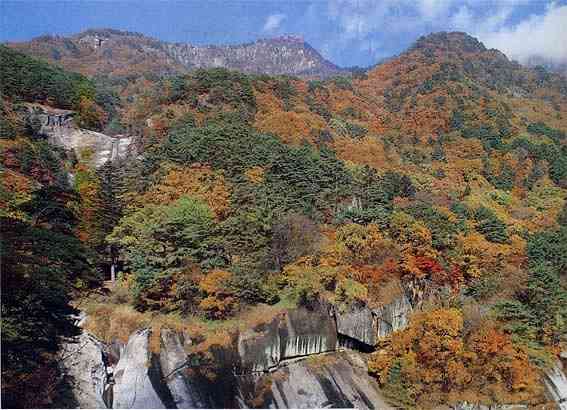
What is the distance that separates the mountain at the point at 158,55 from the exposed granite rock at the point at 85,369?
8083 centimetres

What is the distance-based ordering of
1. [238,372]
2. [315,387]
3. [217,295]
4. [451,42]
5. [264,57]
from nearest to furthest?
1. [238,372]
2. [315,387]
3. [217,295]
4. [451,42]
5. [264,57]

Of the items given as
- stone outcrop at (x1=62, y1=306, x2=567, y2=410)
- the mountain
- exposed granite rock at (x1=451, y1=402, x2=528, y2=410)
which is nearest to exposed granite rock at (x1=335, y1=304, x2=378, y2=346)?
stone outcrop at (x1=62, y1=306, x2=567, y2=410)

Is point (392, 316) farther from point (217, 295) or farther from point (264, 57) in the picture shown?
point (264, 57)

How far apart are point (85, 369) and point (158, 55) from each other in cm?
11673

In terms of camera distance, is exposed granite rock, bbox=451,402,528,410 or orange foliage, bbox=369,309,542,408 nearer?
orange foliage, bbox=369,309,542,408

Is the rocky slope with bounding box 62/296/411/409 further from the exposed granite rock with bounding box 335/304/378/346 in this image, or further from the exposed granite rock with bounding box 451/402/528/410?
the exposed granite rock with bounding box 451/402/528/410

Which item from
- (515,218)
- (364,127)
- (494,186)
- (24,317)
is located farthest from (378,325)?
(364,127)

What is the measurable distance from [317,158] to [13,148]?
17.1 metres

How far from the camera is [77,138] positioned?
38.2 meters

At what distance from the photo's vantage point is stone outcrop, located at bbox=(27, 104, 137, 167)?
3662 cm

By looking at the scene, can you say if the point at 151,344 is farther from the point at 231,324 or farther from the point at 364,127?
the point at 364,127

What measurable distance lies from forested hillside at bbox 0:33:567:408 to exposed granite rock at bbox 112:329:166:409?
4.23ft

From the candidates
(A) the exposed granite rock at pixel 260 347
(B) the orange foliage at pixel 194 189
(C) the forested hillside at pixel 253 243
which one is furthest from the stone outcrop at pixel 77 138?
(A) the exposed granite rock at pixel 260 347

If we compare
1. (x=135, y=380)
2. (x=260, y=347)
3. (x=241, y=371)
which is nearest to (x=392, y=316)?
(x=260, y=347)
